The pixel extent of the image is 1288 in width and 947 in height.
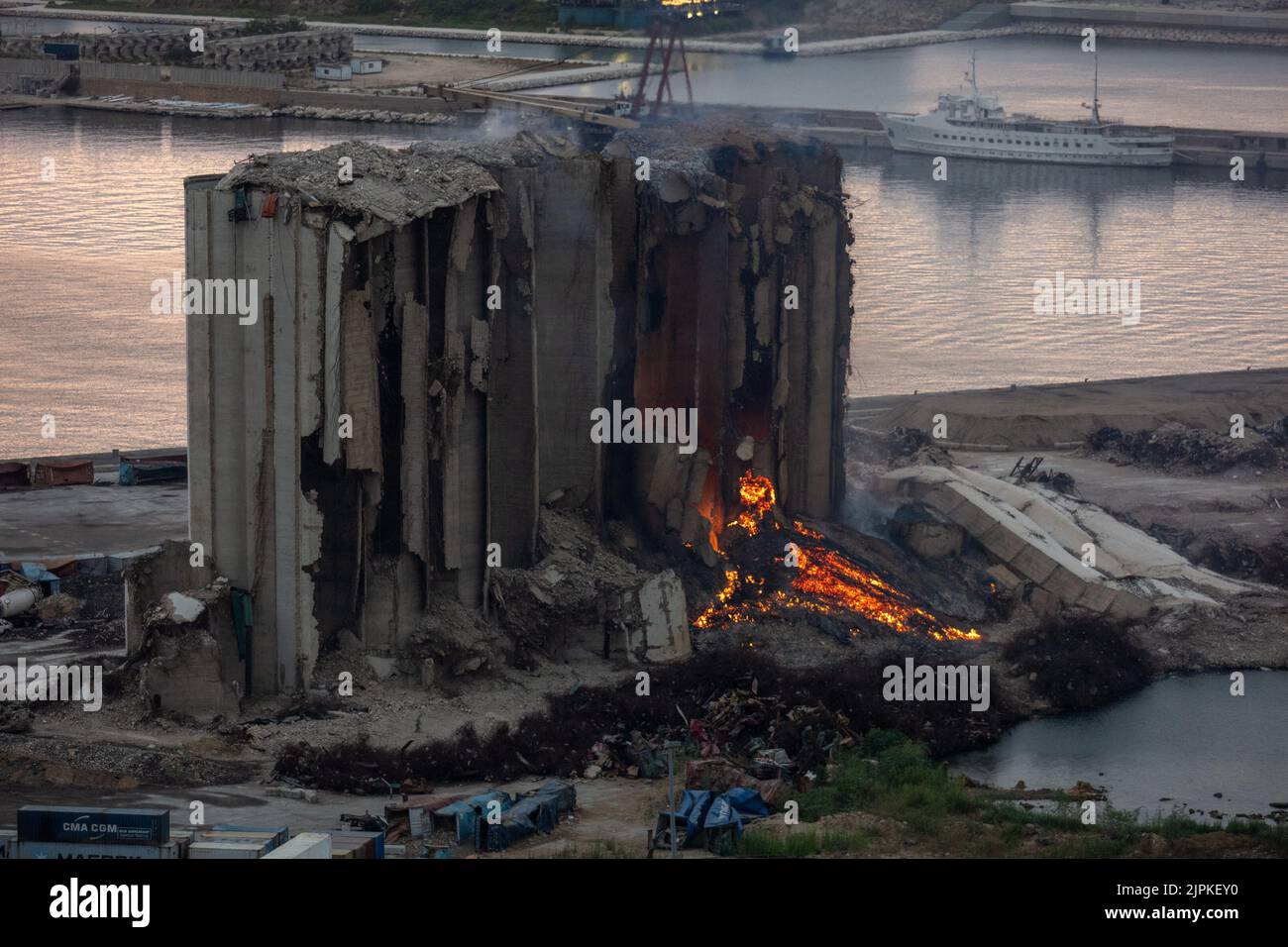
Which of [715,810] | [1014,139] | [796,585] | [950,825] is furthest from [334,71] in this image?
[715,810]

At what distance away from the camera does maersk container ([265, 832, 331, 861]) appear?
2497 centimetres

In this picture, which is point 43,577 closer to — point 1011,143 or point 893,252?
point 893,252

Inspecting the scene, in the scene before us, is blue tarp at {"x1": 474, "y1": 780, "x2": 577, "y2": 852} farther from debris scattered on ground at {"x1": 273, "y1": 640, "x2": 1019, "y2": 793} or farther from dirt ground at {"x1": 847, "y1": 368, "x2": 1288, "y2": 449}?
dirt ground at {"x1": 847, "y1": 368, "x2": 1288, "y2": 449}

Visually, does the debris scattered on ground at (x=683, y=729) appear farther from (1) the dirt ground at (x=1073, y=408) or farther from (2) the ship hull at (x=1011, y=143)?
(2) the ship hull at (x=1011, y=143)

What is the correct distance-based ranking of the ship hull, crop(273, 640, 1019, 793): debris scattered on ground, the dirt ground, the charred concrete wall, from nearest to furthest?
1. crop(273, 640, 1019, 793): debris scattered on ground
2. the charred concrete wall
3. the dirt ground
4. the ship hull

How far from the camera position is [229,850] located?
25.4 meters

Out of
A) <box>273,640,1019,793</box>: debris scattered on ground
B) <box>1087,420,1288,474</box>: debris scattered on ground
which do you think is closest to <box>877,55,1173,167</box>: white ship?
<box>1087,420,1288,474</box>: debris scattered on ground

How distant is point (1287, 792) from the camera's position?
3431 cm

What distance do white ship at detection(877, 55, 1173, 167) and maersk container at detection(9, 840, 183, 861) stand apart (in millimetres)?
88923

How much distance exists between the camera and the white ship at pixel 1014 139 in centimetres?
11019

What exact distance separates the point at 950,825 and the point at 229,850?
28.5 ft

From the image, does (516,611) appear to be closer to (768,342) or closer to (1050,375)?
(768,342)

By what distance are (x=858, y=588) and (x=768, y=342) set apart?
431cm

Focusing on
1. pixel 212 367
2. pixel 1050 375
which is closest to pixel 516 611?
pixel 212 367
